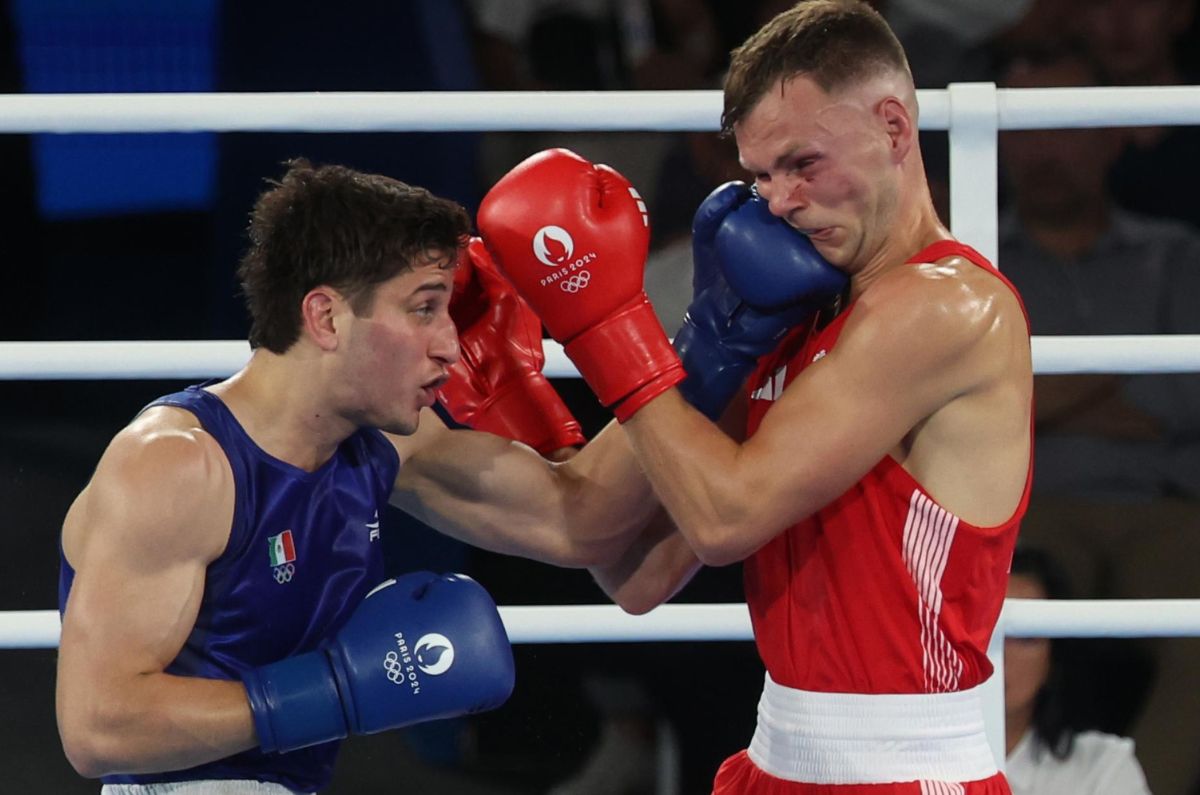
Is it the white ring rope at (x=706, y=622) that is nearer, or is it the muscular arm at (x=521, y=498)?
the muscular arm at (x=521, y=498)

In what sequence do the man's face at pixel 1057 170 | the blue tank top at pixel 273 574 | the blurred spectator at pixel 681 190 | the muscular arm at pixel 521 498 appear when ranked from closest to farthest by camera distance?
the blue tank top at pixel 273 574, the muscular arm at pixel 521 498, the blurred spectator at pixel 681 190, the man's face at pixel 1057 170

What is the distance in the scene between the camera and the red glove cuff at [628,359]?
1.89m

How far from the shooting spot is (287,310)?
1.96 meters

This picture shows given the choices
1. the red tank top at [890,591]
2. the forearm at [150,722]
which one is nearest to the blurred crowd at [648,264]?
the red tank top at [890,591]

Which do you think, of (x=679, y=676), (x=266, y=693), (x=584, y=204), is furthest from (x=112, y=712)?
(x=679, y=676)

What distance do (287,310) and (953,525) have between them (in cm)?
88

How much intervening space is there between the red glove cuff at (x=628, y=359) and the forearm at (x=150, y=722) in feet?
1.89

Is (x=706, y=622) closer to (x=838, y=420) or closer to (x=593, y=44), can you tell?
(x=838, y=420)

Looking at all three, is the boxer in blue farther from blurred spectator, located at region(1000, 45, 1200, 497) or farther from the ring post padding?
blurred spectator, located at region(1000, 45, 1200, 497)

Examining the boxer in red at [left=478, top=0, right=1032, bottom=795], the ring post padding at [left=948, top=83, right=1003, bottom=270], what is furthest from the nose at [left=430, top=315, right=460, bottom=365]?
the ring post padding at [left=948, top=83, right=1003, bottom=270]

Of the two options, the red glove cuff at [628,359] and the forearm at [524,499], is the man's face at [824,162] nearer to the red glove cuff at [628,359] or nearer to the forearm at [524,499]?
the red glove cuff at [628,359]

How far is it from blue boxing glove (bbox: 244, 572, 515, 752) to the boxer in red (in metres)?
0.30

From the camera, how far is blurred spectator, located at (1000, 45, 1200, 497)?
148 inches

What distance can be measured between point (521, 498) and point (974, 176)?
885 millimetres
